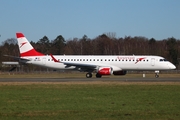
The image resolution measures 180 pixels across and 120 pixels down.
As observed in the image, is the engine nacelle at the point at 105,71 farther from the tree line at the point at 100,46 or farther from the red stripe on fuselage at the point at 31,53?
the tree line at the point at 100,46

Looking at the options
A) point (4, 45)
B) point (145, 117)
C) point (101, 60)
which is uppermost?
point (4, 45)

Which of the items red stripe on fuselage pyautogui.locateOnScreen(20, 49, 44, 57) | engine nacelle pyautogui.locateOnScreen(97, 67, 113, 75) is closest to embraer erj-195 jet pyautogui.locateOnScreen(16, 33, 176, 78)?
engine nacelle pyautogui.locateOnScreen(97, 67, 113, 75)

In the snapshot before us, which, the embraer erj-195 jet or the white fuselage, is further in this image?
the white fuselage

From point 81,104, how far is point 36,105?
189cm

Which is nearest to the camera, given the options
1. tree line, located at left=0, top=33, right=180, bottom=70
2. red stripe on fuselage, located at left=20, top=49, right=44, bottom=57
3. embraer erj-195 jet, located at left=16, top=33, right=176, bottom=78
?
embraer erj-195 jet, located at left=16, top=33, right=176, bottom=78

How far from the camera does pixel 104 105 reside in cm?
1744

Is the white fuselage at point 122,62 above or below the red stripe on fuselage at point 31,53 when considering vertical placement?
below

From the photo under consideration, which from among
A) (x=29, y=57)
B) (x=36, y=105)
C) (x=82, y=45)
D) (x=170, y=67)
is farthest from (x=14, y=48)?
(x=36, y=105)

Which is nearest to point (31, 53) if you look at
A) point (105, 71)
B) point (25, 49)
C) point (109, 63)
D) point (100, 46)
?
point (25, 49)

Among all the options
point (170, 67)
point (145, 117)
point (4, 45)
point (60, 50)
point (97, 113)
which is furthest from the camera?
point (4, 45)

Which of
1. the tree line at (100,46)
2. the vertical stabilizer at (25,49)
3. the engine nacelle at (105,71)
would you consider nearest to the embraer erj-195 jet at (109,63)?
the engine nacelle at (105,71)

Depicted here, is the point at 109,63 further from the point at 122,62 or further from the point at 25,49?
the point at 25,49

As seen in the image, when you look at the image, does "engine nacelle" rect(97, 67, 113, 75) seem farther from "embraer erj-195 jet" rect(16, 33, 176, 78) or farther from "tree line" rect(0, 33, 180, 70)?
"tree line" rect(0, 33, 180, 70)

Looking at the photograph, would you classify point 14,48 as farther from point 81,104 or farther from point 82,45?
point 81,104
